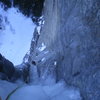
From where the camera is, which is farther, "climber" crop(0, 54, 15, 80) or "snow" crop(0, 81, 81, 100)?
"climber" crop(0, 54, 15, 80)

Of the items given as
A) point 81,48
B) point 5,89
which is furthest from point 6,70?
point 81,48

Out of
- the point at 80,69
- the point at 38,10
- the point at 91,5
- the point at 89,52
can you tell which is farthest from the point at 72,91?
the point at 38,10

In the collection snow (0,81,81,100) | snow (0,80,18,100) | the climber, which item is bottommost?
the climber

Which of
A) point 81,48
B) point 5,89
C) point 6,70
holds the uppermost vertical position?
point 81,48

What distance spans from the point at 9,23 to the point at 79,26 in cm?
825

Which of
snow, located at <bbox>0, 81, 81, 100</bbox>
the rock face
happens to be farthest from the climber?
snow, located at <bbox>0, 81, 81, 100</bbox>

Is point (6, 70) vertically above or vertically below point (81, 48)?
below

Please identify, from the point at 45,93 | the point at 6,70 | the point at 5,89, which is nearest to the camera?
the point at 5,89

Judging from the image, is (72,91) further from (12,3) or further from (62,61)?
(12,3)

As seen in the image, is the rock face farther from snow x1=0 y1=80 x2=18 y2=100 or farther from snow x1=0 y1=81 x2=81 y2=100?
snow x1=0 y1=80 x2=18 y2=100

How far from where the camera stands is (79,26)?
2611 mm

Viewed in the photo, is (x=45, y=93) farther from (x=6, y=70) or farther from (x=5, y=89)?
(x=6, y=70)

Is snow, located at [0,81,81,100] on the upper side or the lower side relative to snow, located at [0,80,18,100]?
lower

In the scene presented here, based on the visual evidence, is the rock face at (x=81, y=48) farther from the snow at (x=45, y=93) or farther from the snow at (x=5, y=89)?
the snow at (x=5, y=89)
